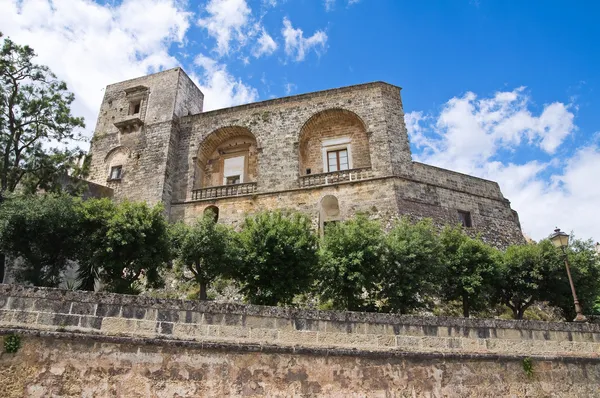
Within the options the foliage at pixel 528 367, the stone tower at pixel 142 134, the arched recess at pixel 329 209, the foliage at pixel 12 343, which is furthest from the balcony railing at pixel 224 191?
the foliage at pixel 12 343

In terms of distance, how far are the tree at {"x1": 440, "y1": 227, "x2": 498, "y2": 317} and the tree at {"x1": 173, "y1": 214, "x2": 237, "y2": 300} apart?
6.28 metres

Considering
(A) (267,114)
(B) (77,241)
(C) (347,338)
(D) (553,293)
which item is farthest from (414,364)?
(A) (267,114)

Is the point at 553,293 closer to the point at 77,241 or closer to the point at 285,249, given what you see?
the point at 285,249

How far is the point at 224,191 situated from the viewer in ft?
67.1

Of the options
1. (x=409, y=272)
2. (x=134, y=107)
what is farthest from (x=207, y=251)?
(x=134, y=107)

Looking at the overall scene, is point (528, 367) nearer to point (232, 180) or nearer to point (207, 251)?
point (207, 251)

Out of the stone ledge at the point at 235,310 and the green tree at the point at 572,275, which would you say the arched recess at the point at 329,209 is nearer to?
the green tree at the point at 572,275

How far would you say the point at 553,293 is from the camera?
45.0 ft

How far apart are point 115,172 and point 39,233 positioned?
32.1ft

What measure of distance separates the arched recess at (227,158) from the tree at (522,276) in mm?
11635

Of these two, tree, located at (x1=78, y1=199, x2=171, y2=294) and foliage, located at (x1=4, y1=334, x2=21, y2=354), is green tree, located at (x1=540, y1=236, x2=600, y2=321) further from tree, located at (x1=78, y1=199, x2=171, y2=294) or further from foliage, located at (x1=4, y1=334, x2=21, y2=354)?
foliage, located at (x1=4, y1=334, x2=21, y2=354)

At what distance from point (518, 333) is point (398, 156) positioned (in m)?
11.6

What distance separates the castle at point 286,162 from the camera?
19.0 meters

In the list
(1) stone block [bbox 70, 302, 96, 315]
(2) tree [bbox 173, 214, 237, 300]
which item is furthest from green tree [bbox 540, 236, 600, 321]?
(1) stone block [bbox 70, 302, 96, 315]
